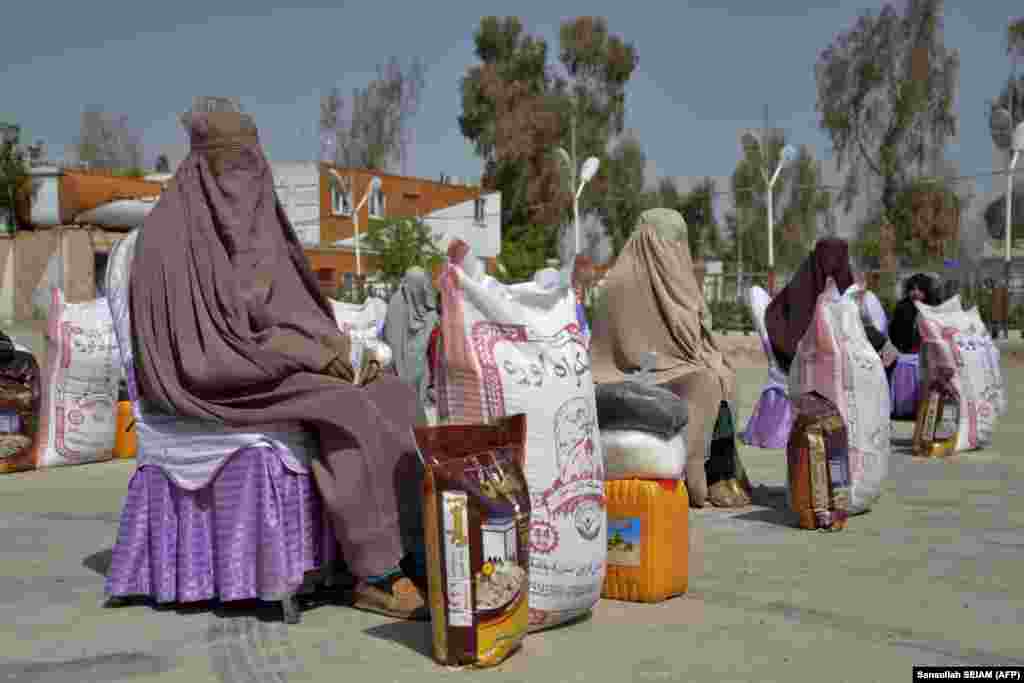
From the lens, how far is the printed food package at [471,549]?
144 inches

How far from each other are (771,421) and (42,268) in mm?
21253

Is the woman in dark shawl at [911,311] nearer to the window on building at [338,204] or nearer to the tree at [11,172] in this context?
the tree at [11,172]

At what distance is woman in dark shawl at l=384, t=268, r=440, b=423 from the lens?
11.1m

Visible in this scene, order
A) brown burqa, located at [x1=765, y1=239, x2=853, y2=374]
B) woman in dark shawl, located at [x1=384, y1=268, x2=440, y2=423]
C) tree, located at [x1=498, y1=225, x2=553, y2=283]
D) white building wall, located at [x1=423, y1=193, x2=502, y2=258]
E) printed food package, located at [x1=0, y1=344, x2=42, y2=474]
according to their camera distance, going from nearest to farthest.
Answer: brown burqa, located at [x1=765, y1=239, x2=853, y2=374], printed food package, located at [x1=0, y1=344, x2=42, y2=474], woman in dark shawl, located at [x1=384, y1=268, x2=440, y2=423], tree, located at [x1=498, y1=225, x2=553, y2=283], white building wall, located at [x1=423, y1=193, x2=502, y2=258]

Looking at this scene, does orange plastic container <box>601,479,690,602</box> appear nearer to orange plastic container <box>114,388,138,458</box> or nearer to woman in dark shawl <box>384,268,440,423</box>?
orange plastic container <box>114,388,138,458</box>

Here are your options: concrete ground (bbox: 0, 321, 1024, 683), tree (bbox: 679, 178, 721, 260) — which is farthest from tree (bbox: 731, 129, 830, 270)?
concrete ground (bbox: 0, 321, 1024, 683)

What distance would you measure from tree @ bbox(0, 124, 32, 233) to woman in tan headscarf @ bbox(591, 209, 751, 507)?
2410 cm

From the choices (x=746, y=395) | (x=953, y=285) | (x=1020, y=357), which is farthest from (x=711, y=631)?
(x=953, y=285)

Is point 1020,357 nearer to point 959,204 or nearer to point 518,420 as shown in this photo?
point 518,420

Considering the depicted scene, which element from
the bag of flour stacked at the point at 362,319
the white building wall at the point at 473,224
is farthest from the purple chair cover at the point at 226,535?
the white building wall at the point at 473,224

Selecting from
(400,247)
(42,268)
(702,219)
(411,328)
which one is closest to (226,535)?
(411,328)

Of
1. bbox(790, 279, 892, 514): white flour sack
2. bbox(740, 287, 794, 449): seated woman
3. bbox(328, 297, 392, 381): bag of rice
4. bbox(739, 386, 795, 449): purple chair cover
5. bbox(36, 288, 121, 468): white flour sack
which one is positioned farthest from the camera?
bbox(328, 297, 392, 381): bag of rice

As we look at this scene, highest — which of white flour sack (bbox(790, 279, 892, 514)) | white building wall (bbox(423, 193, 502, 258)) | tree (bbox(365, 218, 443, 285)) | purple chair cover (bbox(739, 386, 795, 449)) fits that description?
white building wall (bbox(423, 193, 502, 258))

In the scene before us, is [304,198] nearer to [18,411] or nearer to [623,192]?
[623,192]
